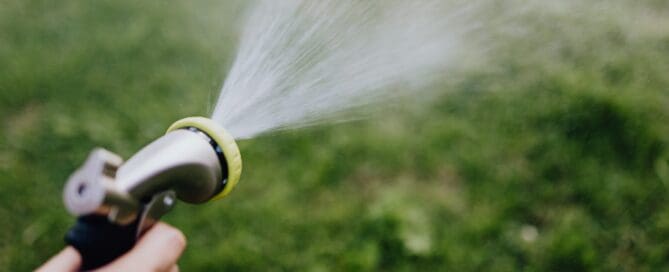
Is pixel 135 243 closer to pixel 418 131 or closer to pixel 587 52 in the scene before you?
pixel 418 131

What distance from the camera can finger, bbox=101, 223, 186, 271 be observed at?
1.21 meters

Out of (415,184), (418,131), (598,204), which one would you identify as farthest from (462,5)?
(598,204)

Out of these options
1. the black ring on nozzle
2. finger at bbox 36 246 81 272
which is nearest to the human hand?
finger at bbox 36 246 81 272

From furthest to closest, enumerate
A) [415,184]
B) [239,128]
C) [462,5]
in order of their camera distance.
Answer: [462,5] → [415,184] → [239,128]

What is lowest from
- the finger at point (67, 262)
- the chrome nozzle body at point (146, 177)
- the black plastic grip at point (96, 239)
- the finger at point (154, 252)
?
the finger at point (154, 252)

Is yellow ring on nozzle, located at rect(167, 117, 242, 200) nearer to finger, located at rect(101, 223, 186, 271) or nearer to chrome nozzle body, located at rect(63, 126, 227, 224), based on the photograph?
chrome nozzle body, located at rect(63, 126, 227, 224)

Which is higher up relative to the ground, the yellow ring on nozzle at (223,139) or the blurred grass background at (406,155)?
the yellow ring on nozzle at (223,139)

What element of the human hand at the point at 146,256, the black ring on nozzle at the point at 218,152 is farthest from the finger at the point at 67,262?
the black ring on nozzle at the point at 218,152

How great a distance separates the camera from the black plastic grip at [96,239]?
1.14 metres

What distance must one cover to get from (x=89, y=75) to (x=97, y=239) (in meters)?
2.16

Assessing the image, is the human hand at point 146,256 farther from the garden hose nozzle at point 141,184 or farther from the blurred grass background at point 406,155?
the blurred grass background at point 406,155

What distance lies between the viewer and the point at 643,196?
96.3 inches

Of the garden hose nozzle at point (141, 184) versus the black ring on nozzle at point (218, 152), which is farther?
the black ring on nozzle at point (218, 152)

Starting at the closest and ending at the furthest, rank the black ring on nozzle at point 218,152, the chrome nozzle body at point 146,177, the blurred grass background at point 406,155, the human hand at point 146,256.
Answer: the chrome nozzle body at point 146,177 → the human hand at point 146,256 → the black ring on nozzle at point 218,152 → the blurred grass background at point 406,155
